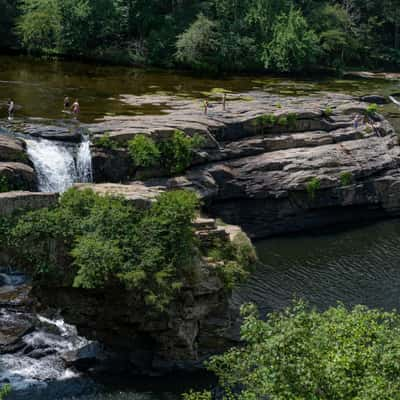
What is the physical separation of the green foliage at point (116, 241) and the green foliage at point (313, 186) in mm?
17576

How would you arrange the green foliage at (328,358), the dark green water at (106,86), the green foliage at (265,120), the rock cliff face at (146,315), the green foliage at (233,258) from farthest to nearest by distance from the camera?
the dark green water at (106,86) → the green foliage at (265,120) → the green foliage at (233,258) → the rock cliff face at (146,315) → the green foliage at (328,358)

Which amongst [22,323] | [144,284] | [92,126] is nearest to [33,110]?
[92,126]

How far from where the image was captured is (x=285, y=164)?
43.4 metres

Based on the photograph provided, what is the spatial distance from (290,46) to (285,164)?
2957 centimetres

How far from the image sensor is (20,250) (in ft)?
86.7

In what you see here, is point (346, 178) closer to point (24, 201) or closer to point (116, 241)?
point (116, 241)

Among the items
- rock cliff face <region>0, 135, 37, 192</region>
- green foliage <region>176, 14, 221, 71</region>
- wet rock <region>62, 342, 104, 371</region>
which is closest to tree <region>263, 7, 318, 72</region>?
green foliage <region>176, 14, 221, 71</region>

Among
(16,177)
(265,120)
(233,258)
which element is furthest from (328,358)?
(265,120)

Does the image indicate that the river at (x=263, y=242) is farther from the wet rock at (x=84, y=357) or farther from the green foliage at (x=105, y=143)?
the wet rock at (x=84, y=357)

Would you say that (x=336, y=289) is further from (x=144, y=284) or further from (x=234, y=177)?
(x=144, y=284)

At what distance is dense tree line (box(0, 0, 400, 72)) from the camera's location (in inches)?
2756

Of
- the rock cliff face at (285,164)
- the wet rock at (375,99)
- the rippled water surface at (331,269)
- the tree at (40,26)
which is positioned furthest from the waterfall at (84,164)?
the tree at (40,26)

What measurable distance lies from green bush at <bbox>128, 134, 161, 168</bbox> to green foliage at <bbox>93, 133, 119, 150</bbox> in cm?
89

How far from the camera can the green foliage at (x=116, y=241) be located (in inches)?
1013
